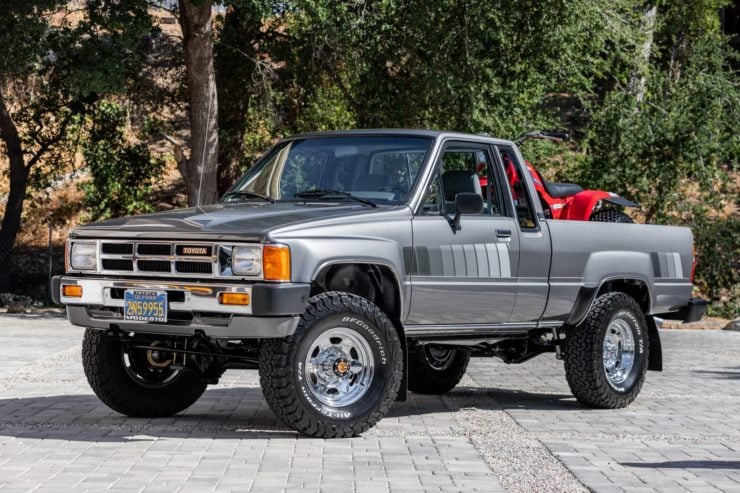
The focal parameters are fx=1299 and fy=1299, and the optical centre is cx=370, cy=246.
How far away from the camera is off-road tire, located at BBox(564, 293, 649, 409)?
1034 centimetres

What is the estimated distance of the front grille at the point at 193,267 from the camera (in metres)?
8.18

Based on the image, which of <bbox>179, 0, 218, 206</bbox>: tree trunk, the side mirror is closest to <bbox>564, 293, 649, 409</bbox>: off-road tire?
the side mirror

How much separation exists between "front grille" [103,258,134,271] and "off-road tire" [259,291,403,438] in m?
1.11

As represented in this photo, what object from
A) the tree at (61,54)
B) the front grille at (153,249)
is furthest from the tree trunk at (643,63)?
the front grille at (153,249)

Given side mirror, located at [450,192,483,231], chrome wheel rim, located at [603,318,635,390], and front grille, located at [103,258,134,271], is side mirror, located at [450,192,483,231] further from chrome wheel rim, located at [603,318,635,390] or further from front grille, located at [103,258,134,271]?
front grille, located at [103,258,134,271]

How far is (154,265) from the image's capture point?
8461 millimetres

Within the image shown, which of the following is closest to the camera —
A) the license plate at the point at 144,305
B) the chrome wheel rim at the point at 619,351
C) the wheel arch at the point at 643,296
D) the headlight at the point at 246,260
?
the headlight at the point at 246,260

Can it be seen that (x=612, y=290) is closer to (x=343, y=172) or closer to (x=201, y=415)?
(x=343, y=172)

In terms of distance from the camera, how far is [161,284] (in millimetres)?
8320

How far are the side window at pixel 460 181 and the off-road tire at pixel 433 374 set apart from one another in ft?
5.93

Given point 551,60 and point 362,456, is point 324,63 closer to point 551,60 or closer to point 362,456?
point 551,60

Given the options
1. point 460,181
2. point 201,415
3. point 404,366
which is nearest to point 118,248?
point 201,415

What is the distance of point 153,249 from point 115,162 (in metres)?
18.8

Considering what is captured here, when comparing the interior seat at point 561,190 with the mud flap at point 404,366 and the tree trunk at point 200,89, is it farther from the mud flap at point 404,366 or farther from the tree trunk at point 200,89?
the tree trunk at point 200,89
